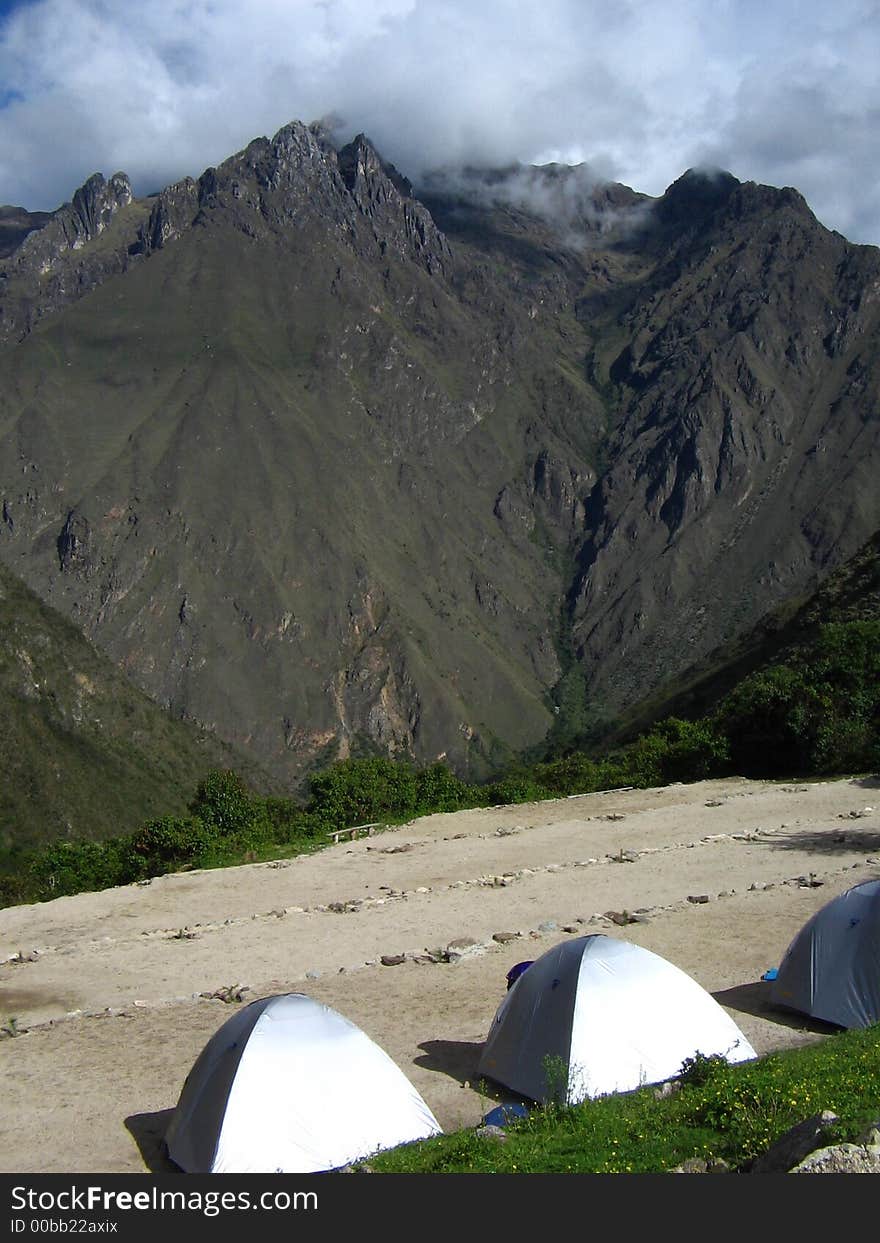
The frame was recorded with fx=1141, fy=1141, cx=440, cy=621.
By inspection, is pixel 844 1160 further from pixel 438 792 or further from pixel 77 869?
pixel 77 869

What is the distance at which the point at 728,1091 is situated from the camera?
34.8 feet

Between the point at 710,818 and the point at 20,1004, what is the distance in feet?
64.2

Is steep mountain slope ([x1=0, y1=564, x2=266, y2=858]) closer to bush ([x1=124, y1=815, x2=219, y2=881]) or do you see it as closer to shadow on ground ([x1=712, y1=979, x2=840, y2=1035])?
bush ([x1=124, y1=815, x2=219, y2=881])

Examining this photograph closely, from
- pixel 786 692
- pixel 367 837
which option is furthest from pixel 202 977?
pixel 786 692

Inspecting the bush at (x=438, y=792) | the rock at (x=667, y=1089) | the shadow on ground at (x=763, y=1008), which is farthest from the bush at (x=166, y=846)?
the rock at (x=667, y=1089)

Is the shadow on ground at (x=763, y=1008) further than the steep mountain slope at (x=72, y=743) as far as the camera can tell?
No

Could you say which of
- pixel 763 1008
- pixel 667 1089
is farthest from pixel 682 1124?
pixel 763 1008

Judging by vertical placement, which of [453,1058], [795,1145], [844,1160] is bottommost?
[453,1058]

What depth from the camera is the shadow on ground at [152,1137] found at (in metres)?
12.0

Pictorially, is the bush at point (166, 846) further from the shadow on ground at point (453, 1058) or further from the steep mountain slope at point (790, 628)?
the steep mountain slope at point (790, 628)

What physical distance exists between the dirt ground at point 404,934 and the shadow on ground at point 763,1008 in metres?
0.04

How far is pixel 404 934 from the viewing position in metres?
21.4

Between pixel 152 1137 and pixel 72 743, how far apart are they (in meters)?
96.8

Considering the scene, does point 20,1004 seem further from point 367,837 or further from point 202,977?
point 367,837
